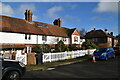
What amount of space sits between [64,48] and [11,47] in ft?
32.2

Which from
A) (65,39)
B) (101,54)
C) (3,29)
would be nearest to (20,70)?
(101,54)

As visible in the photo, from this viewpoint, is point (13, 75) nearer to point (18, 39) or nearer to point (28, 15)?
point (18, 39)

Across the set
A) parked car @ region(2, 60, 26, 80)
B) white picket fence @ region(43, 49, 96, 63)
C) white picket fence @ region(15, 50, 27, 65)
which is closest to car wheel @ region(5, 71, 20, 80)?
parked car @ region(2, 60, 26, 80)

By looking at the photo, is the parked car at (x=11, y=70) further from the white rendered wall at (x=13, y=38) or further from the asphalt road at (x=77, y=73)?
the white rendered wall at (x=13, y=38)

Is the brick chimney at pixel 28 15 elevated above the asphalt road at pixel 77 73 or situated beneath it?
elevated above

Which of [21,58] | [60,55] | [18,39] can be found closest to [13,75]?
[21,58]

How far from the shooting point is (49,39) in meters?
25.8

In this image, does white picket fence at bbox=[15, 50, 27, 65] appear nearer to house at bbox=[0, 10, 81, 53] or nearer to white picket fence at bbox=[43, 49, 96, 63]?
white picket fence at bbox=[43, 49, 96, 63]

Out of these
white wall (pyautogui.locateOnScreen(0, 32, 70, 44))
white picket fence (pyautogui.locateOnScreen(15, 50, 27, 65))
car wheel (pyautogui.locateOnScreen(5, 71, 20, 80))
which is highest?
white wall (pyautogui.locateOnScreen(0, 32, 70, 44))

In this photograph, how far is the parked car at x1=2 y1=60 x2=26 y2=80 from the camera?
5.53 meters

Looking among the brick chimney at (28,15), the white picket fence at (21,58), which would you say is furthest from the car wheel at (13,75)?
the brick chimney at (28,15)

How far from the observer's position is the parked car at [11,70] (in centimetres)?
553

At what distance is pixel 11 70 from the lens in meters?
5.75

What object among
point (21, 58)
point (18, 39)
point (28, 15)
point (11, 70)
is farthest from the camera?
point (28, 15)
